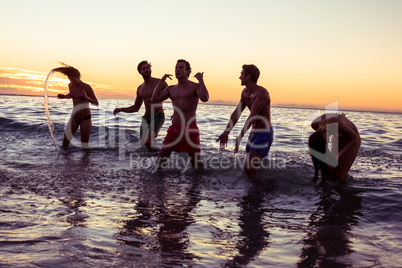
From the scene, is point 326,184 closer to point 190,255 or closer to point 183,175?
point 183,175

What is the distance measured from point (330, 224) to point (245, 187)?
7.05ft

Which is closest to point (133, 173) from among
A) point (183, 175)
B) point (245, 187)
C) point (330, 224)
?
point (183, 175)

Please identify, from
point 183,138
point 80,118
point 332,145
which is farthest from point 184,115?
point 80,118

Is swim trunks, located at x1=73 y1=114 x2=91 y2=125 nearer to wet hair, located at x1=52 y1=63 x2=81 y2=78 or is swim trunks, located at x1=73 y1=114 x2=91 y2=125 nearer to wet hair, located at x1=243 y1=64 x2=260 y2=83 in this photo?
wet hair, located at x1=52 y1=63 x2=81 y2=78

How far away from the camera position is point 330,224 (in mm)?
4590

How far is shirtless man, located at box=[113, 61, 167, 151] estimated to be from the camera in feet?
29.4

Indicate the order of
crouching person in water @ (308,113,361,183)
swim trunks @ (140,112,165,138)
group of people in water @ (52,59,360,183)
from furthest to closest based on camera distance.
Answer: swim trunks @ (140,112,165,138)
group of people in water @ (52,59,360,183)
crouching person in water @ (308,113,361,183)

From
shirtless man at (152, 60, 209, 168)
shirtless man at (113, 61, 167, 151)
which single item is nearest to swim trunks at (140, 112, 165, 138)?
shirtless man at (113, 61, 167, 151)

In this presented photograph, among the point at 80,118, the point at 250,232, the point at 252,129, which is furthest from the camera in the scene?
the point at 80,118

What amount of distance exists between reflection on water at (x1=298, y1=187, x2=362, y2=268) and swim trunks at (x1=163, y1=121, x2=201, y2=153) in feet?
7.62

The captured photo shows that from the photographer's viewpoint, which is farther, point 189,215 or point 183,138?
point 183,138

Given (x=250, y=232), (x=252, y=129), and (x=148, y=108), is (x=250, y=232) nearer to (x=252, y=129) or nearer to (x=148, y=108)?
(x=252, y=129)

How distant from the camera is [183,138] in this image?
677 cm

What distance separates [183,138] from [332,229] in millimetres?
3172
